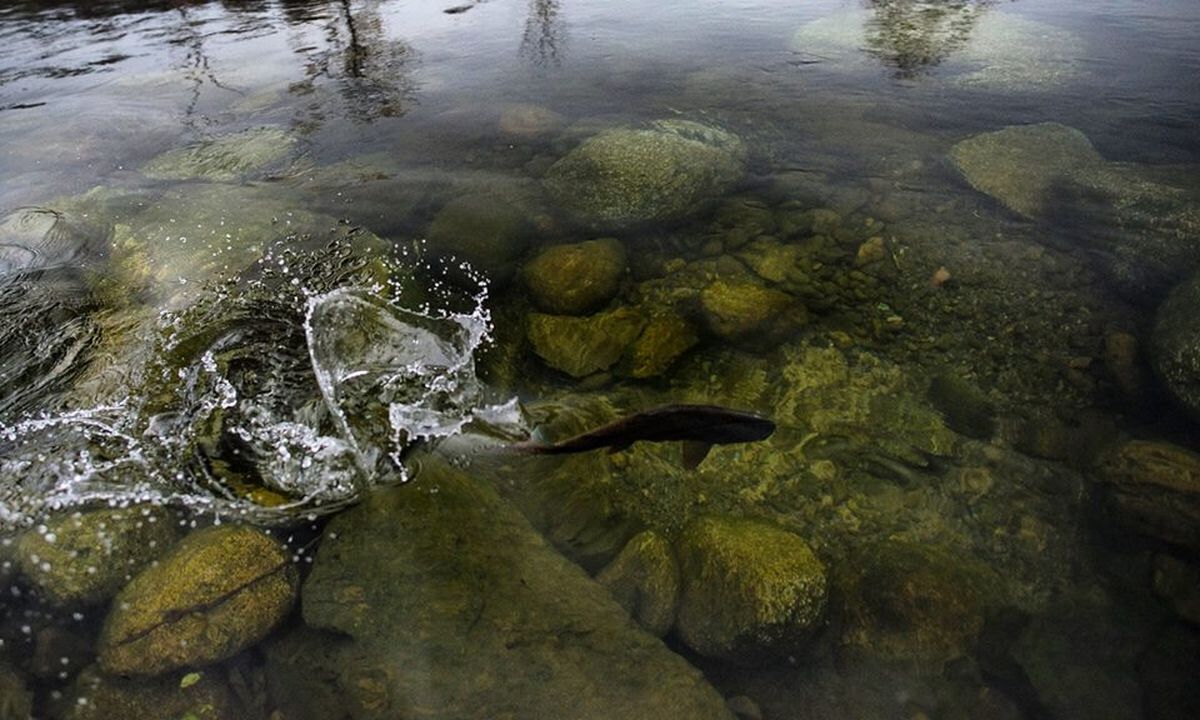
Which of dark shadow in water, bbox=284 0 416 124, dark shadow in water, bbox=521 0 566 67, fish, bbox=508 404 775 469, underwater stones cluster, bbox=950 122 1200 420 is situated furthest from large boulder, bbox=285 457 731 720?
dark shadow in water, bbox=521 0 566 67

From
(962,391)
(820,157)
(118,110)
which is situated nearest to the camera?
(962,391)

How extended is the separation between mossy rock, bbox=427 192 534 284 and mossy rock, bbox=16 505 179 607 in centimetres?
246

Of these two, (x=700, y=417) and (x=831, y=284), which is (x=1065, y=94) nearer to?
(x=831, y=284)

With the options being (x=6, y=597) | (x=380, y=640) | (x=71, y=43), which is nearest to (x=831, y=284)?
(x=380, y=640)

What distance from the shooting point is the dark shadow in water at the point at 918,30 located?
7.89 metres

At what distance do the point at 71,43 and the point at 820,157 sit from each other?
12.3 meters

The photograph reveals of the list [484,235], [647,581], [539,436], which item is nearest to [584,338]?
[539,436]

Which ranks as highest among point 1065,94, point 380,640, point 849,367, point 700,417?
point 1065,94

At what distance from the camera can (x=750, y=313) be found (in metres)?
4.45

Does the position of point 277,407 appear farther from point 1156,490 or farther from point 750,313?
point 1156,490

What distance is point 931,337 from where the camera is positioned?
170 inches

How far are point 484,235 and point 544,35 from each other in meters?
6.11

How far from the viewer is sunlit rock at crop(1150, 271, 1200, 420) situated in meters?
3.62

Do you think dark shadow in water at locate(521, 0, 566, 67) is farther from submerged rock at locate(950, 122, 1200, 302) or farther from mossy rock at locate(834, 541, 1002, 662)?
mossy rock at locate(834, 541, 1002, 662)
